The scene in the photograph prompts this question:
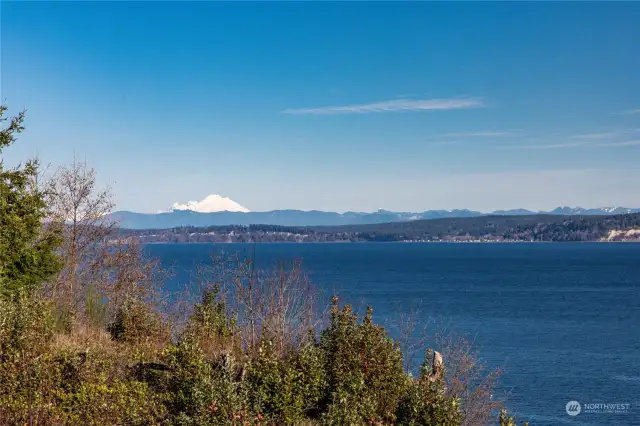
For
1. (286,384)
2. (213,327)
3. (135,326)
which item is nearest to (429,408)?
(286,384)

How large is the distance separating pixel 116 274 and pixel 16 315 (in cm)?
1995

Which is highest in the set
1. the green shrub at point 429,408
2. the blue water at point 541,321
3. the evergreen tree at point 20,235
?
the evergreen tree at point 20,235

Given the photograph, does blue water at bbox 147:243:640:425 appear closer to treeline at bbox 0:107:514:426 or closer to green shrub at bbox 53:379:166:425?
treeline at bbox 0:107:514:426

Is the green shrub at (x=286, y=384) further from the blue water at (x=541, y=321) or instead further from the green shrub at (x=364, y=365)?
the blue water at (x=541, y=321)

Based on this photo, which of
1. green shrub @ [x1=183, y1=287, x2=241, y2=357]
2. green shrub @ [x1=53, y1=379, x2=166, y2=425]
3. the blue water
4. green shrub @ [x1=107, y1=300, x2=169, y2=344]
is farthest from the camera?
the blue water

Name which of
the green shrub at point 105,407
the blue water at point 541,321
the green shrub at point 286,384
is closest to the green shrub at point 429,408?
the green shrub at point 286,384

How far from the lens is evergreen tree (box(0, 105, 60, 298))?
2173cm

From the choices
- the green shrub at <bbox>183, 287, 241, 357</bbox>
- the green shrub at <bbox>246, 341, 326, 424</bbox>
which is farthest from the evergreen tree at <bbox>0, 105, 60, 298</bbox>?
the green shrub at <bbox>246, 341, 326, 424</bbox>

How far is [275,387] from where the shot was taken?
13.7 meters

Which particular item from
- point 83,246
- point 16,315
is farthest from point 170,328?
point 83,246

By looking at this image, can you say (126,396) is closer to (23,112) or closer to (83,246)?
(23,112)

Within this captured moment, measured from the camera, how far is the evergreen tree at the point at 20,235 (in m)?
21.7

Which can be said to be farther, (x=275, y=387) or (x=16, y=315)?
(x=16, y=315)

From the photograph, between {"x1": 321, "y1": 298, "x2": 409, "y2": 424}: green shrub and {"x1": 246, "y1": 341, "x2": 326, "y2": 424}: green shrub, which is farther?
{"x1": 321, "y1": 298, "x2": 409, "y2": 424}: green shrub
